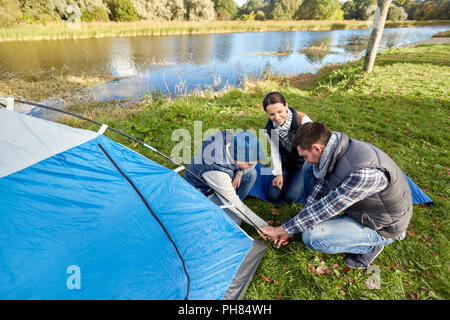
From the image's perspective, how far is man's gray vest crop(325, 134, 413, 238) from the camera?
1.63 m

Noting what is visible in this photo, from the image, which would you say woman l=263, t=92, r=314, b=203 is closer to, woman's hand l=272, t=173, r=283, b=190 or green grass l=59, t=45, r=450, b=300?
woman's hand l=272, t=173, r=283, b=190

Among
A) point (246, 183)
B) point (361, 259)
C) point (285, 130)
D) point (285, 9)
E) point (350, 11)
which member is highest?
point (350, 11)

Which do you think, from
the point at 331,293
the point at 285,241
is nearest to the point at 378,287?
the point at 331,293

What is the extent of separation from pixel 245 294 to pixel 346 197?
1.16 metres

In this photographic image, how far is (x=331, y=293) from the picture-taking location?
194cm

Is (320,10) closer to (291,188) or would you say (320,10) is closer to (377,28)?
(377,28)

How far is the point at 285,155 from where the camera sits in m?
2.96

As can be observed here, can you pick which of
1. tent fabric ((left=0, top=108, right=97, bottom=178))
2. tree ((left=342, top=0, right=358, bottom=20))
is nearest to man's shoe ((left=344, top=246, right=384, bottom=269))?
tent fabric ((left=0, top=108, right=97, bottom=178))

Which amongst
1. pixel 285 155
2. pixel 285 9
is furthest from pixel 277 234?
pixel 285 9

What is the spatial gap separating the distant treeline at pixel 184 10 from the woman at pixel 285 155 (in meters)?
21.6

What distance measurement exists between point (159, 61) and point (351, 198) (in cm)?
1209

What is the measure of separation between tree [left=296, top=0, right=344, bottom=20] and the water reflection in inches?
969

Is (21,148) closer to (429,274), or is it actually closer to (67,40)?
(429,274)

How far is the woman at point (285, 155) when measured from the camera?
8.61 ft
